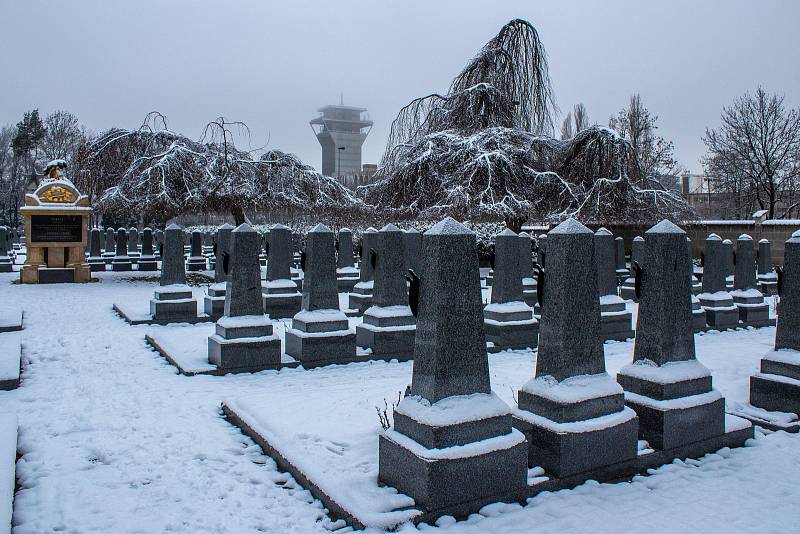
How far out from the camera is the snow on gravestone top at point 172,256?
37.0ft

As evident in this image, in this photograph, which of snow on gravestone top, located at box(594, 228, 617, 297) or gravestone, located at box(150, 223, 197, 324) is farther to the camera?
gravestone, located at box(150, 223, 197, 324)

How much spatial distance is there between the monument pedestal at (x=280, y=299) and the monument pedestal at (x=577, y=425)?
27.6ft

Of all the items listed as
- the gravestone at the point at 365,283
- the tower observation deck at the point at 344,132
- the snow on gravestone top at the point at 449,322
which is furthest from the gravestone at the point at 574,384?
the tower observation deck at the point at 344,132

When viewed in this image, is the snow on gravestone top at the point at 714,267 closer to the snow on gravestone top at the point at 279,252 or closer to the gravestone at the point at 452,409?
the snow on gravestone top at the point at 279,252

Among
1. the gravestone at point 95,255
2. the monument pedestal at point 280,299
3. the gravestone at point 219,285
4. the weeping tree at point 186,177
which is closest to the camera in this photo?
the gravestone at point 219,285

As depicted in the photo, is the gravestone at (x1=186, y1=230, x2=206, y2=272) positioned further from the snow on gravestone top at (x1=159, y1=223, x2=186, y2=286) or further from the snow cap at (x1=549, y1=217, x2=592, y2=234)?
the snow cap at (x1=549, y1=217, x2=592, y2=234)

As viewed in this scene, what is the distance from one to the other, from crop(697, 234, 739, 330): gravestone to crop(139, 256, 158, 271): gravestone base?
19009mm

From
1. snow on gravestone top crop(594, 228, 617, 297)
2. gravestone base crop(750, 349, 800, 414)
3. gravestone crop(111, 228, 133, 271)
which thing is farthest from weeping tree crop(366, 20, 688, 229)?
gravestone base crop(750, 349, 800, 414)

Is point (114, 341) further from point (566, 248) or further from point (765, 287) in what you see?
point (765, 287)

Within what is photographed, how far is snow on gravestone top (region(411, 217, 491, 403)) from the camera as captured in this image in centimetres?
401

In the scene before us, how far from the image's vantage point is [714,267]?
38.4 ft

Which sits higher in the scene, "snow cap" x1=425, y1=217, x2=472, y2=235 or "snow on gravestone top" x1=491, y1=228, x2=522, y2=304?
"snow cap" x1=425, y1=217, x2=472, y2=235

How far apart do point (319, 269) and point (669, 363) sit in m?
4.78

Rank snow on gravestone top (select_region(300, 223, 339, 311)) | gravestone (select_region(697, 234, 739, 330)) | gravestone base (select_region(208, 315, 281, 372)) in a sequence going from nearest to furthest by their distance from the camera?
1. gravestone base (select_region(208, 315, 281, 372))
2. snow on gravestone top (select_region(300, 223, 339, 311))
3. gravestone (select_region(697, 234, 739, 330))
